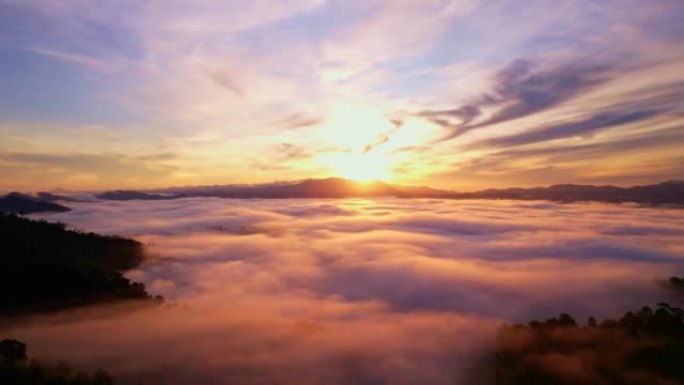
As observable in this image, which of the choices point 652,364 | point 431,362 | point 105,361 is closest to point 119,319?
point 105,361

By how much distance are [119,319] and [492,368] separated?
118m

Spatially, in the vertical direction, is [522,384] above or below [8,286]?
below

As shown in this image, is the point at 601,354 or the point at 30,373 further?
the point at 601,354

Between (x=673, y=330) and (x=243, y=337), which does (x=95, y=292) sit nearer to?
(x=243, y=337)

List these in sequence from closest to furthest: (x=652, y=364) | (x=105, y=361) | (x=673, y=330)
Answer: (x=105, y=361) < (x=652, y=364) < (x=673, y=330)

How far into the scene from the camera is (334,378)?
160 metres

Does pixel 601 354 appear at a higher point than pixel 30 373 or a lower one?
lower

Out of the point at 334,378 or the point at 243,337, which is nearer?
the point at 334,378

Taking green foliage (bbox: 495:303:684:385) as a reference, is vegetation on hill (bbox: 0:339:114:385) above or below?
above

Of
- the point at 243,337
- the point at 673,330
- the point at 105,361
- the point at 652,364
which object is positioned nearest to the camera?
the point at 105,361

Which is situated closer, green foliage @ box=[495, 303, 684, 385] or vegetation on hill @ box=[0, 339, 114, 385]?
vegetation on hill @ box=[0, 339, 114, 385]

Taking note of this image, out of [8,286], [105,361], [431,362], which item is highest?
[8,286]

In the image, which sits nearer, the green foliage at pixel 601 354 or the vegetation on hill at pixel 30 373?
the vegetation on hill at pixel 30 373

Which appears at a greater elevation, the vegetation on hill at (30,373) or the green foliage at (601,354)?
the vegetation on hill at (30,373)
